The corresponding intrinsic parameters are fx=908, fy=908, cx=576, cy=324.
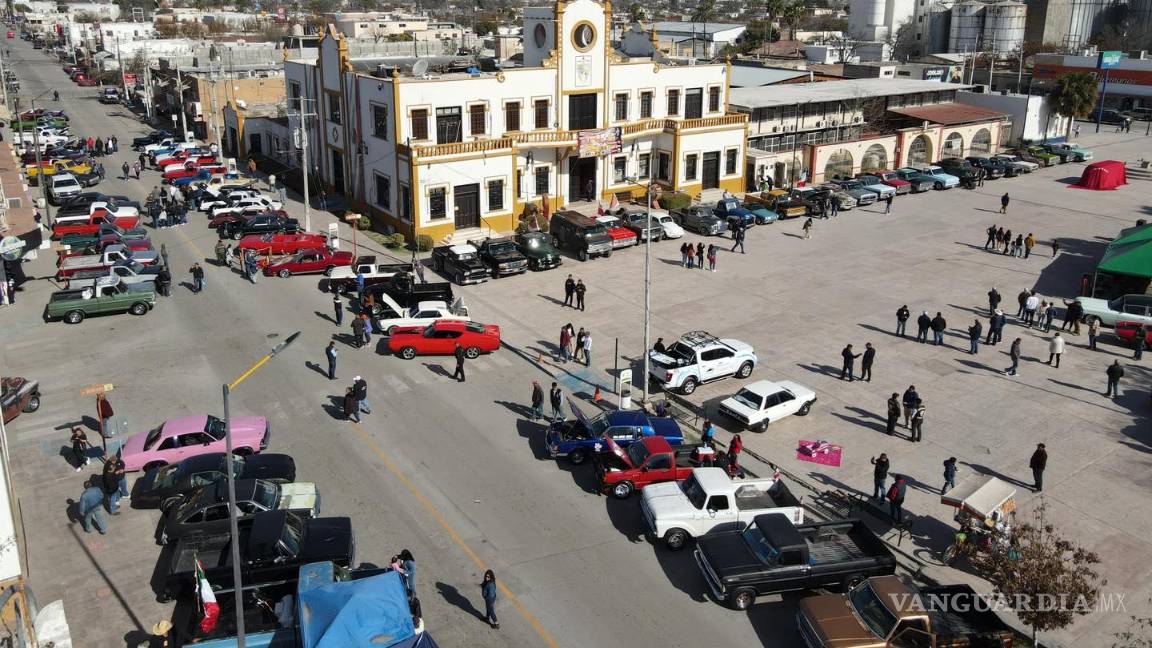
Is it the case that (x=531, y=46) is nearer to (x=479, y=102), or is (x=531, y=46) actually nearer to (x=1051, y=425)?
(x=479, y=102)

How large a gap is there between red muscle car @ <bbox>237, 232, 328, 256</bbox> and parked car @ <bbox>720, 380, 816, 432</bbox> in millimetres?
23823

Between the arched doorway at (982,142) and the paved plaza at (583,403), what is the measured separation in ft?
80.8

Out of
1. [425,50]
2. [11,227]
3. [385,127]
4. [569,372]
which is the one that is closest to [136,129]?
[425,50]

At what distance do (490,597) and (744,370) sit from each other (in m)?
16.0

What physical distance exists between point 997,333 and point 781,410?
40.1 feet

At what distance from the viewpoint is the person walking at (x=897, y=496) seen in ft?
76.8

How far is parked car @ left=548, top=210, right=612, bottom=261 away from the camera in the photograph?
46.0 meters

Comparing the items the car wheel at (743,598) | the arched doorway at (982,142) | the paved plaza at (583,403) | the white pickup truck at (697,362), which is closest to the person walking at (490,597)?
the paved plaza at (583,403)

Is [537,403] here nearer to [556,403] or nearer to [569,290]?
[556,403]

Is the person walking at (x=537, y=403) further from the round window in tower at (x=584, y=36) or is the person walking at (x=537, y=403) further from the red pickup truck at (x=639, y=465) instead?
the round window in tower at (x=584, y=36)

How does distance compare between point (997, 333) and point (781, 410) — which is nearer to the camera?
point (781, 410)

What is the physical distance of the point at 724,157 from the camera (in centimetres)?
5825

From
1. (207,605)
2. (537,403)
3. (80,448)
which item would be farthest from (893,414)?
(80,448)

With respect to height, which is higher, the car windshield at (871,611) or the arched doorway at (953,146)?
the arched doorway at (953,146)
